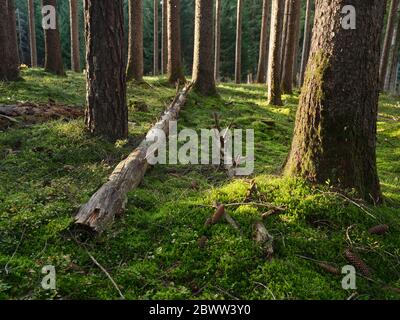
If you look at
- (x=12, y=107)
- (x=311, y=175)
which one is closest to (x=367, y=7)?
(x=311, y=175)

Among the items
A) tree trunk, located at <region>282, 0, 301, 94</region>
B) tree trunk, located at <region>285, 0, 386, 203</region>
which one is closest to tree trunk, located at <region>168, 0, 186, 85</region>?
tree trunk, located at <region>282, 0, 301, 94</region>

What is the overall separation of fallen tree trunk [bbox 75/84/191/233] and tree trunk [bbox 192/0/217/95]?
26.7 feet

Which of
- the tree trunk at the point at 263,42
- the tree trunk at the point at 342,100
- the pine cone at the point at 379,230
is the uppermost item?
the tree trunk at the point at 263,42

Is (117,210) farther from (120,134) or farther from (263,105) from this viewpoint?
(263,105)

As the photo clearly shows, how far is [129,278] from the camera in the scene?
151 inches

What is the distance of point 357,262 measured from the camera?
4.10 meters

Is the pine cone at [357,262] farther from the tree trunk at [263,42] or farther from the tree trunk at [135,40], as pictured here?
the tree trunk at [263,42]

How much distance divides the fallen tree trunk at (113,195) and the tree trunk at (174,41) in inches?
399

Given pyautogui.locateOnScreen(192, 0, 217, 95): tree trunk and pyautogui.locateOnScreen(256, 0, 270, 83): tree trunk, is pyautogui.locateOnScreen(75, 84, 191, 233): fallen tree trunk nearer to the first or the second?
pyautogui.locateOnScreen(192, 0, 217, 95): tree trunk

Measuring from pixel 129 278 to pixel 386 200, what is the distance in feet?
13.1

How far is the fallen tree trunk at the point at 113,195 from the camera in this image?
14.7ft

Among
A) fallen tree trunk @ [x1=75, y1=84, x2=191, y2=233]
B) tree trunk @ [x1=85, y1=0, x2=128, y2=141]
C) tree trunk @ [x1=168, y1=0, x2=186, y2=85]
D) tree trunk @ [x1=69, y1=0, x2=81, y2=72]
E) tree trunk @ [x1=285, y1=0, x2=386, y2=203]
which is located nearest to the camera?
fallen tree trunk @ [x1=75, y1=84, x2=191, y2=233]

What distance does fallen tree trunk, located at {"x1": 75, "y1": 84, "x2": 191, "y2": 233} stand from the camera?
4.48m

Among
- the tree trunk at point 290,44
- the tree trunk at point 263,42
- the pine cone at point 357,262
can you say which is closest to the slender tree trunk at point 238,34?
the tree trunk at point 263,42
